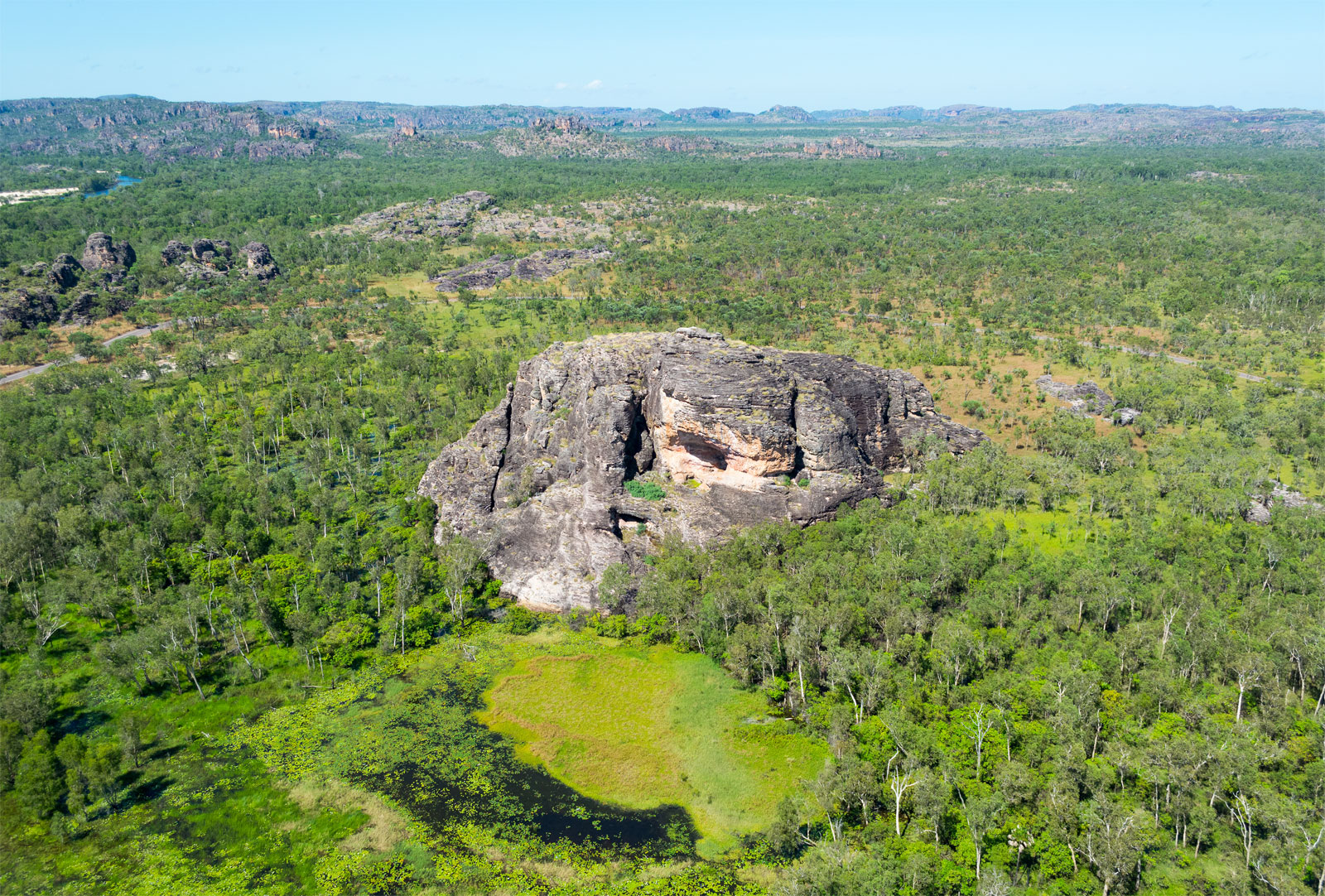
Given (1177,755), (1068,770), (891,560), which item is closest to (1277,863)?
(1177,755)

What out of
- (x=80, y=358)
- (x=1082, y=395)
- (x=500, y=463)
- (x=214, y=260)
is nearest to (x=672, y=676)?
(x=500, y=463)

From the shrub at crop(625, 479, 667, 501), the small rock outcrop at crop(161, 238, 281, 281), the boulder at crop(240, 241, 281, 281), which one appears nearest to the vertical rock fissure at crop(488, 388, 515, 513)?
the shrub at crop(625, 479, 667, 501)

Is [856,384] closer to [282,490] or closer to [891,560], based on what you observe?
[891,560]

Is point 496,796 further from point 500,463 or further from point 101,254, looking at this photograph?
point 101,254

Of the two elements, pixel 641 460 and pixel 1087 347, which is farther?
pixel 1087 347

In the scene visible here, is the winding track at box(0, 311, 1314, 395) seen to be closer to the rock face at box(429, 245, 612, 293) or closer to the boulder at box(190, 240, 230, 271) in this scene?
the boulder at box(190, 240, 230, 271)

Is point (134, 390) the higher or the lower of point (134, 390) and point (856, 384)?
the lower

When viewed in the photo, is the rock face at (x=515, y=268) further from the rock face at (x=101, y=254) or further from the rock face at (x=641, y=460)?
the rock face at (x=641, y=460)
